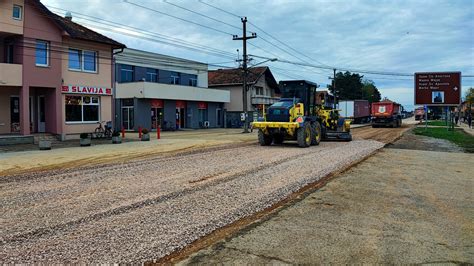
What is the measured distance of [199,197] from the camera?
8375mm

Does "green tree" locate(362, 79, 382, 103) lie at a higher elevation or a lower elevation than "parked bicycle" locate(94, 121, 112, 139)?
higher

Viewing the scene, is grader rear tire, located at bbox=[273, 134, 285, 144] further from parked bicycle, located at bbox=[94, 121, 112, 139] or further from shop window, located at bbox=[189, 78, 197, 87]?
shop window, located at bbox=[189, 78, 197, 87]

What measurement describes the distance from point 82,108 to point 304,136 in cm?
1426

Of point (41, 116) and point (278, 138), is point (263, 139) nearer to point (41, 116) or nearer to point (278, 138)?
point (278, 138)

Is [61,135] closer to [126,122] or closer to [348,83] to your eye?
[126,122]

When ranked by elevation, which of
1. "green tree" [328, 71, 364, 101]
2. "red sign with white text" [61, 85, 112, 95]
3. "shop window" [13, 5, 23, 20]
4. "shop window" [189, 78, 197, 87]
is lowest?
"red sign with white text" [61, 85, 112, 95]

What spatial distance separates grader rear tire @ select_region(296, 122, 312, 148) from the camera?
65.0 ft

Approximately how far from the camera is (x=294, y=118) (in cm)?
2028

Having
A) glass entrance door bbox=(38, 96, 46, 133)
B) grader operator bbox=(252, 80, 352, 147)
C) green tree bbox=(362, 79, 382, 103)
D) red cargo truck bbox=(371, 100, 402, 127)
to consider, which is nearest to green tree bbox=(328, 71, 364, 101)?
green tree bbox=(362, 79, 382, 103)

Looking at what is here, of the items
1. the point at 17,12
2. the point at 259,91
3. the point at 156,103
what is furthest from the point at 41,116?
the point at 259,91

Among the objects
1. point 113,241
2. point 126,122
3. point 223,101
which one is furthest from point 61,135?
point 223,101

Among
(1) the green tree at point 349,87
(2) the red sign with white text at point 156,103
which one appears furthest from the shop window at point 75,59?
(1) the green tree at point 349,87

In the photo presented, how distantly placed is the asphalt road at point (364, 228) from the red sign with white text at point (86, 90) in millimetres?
18921

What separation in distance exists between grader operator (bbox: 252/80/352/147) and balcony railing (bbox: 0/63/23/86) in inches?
500
